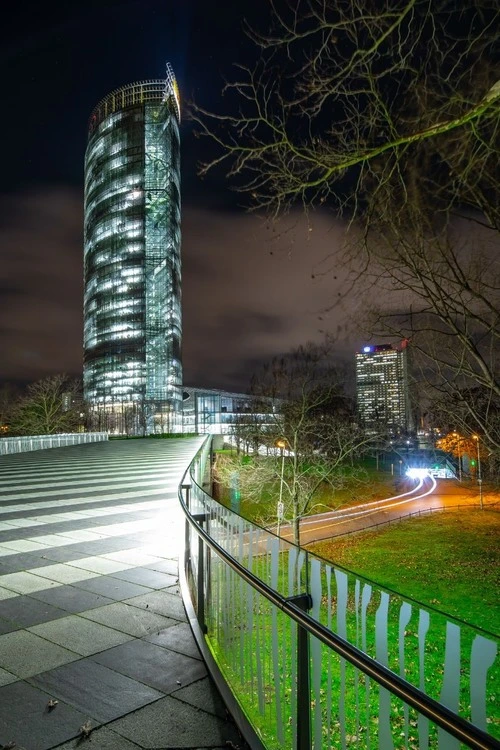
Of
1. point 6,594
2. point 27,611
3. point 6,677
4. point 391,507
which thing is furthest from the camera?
point 391,507

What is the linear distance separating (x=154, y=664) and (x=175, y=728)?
778 millimetres

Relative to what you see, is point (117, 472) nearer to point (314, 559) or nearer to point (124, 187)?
point (314, 559)

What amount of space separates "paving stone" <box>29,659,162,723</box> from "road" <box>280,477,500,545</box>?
27.2 m

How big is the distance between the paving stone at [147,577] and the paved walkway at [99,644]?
0.02 metres

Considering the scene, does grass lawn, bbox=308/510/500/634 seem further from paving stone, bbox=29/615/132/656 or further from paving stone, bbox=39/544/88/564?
paving stone, bbox=29/615/132/656

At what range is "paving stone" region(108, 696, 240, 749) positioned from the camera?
8.44 feet

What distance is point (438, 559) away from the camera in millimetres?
→ 26453

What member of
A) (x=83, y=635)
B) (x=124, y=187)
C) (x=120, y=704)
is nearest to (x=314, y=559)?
(x=120, y=704)

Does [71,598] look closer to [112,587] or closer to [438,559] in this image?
[112,587]

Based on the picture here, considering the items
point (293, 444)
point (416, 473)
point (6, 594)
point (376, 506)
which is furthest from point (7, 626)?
point (416, 473)

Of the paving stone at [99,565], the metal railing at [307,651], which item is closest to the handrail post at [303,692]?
the metal railing at [307,651]

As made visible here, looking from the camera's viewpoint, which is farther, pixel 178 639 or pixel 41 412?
pixel 41 412

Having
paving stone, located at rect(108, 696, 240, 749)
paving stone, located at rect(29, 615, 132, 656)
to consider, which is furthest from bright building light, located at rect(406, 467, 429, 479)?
paving stone, located at rect(108, 696, 240, 749)

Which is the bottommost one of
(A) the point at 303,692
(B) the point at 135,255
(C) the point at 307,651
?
(A) the point at 303,692
